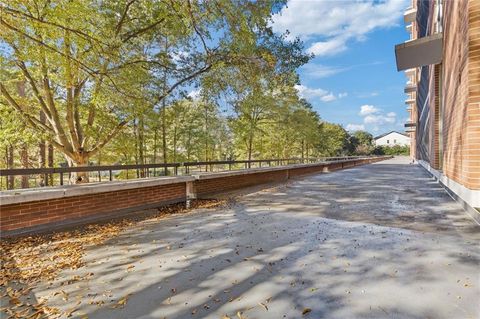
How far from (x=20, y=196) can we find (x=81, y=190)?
949mm

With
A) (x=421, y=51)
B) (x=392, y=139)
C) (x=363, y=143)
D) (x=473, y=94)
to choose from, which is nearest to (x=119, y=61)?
(x=473, y=94)

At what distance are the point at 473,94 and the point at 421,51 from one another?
5300mm

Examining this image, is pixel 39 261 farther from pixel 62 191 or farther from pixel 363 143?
pixel 363 143

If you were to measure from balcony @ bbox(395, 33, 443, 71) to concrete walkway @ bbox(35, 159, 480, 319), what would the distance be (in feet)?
18.0

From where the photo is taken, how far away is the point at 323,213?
18.6 feet

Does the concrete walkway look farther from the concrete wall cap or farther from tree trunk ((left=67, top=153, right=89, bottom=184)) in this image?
tree trunk ((left=67, top=153, right=89, bottom=184))

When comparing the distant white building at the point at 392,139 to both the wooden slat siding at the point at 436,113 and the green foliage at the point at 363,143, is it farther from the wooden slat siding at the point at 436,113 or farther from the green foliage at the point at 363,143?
the wooden slat siding at the point at 436,113

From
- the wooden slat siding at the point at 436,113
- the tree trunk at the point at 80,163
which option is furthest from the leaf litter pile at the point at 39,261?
the wooden slat siding at the point at 436,113

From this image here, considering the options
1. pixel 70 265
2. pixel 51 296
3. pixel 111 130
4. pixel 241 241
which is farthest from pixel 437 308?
pixel 111 130

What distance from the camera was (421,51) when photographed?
877 cm

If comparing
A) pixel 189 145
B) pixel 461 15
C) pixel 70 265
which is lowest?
pixel 70 265

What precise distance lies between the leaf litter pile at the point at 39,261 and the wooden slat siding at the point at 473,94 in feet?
16.9

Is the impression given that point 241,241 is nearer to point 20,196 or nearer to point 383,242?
point 383,242

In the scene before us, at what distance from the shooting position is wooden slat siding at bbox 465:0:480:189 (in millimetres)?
4316
